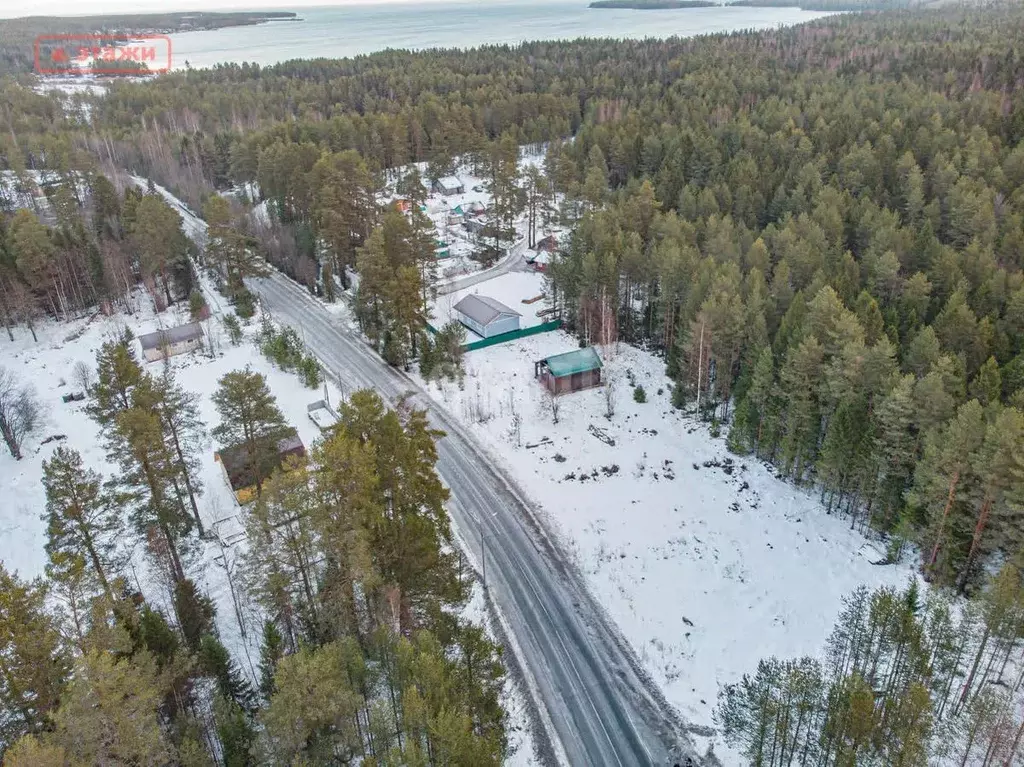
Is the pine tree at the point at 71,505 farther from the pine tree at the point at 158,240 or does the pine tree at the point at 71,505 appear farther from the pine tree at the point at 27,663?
the pine tree at the point at 158,240

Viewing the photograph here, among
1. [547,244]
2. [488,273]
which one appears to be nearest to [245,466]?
[488,273]

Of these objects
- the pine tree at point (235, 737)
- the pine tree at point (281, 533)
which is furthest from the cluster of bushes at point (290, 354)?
the pine tree at point (235, 737)

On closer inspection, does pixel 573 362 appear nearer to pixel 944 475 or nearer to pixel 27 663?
pixel 944 475

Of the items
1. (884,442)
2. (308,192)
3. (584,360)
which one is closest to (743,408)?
(884,442)

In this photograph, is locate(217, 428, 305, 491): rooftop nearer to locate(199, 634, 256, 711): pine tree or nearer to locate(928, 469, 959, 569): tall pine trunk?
locate(199, 634, 256, 711): pine tree

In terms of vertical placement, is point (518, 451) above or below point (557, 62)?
below

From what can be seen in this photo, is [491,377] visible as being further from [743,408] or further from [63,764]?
[63,764]

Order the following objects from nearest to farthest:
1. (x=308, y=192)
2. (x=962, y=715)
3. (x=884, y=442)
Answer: (x=962, y=715) < (x=884, y=442) < (x=308, y=192)
